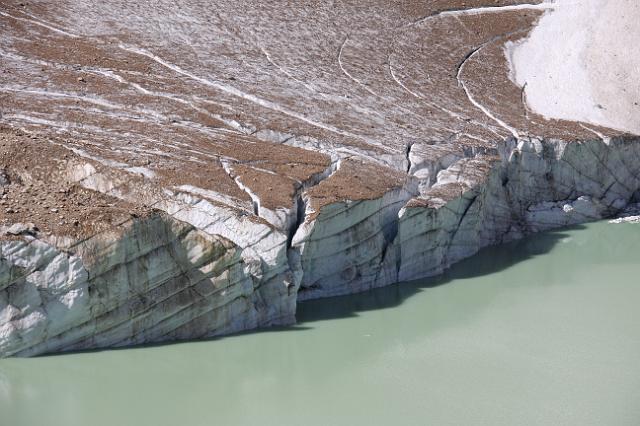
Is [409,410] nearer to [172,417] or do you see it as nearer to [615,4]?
[172,417]

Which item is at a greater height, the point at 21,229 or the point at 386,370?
the point at 21,229

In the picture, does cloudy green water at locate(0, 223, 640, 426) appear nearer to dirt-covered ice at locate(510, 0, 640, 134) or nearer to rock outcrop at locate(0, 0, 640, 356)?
rock outcrop at locate(0, 0, 640, 356)

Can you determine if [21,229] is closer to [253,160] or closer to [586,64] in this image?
[253,160]

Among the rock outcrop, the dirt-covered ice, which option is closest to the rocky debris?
the rock outcrop

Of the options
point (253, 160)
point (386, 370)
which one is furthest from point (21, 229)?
point (386, 370)

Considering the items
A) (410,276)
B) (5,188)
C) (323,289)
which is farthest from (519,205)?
(5,188)

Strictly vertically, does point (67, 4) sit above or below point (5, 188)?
above
